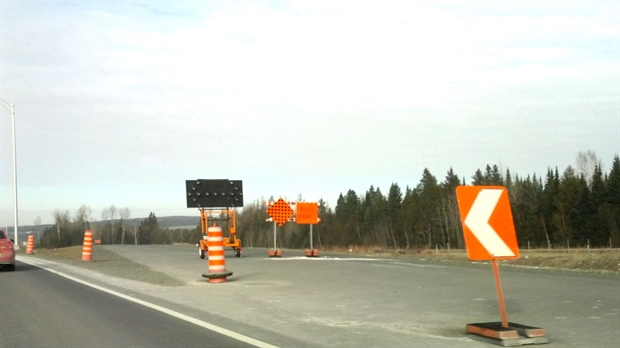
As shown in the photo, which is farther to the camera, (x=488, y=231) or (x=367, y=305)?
(x=367, y=305)

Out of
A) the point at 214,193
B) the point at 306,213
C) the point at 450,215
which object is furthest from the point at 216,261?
the point at 450,215

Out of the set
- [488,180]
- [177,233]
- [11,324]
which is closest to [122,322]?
[11,324]

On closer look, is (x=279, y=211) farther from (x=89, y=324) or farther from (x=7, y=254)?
(x=89, y=324)

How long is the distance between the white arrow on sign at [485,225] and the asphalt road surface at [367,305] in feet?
4.17

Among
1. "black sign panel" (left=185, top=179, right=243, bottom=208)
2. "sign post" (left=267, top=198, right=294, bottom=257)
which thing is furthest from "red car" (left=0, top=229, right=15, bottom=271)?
"sign post" (left=267, top=198, right=294, bottom=257)

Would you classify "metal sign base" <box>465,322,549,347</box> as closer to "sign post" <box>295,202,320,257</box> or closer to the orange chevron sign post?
the orange chevron sign post

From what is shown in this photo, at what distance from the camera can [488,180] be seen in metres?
90.6

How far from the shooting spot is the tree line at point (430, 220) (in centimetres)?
7788

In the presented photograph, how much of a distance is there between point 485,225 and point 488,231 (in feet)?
0.30

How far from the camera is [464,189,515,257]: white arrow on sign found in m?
8.70

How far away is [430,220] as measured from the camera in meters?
106

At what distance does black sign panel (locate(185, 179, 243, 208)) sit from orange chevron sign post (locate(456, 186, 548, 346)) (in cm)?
2143

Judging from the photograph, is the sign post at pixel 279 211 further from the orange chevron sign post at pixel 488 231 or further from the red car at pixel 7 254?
the orange chevron sign post at pixel 488 231

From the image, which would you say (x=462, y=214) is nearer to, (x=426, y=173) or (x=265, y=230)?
(x=265, y=230)
